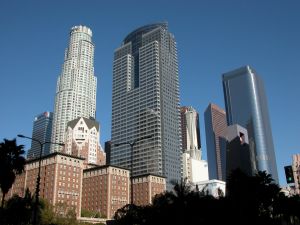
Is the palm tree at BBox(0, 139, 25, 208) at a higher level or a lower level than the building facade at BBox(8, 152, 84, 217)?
lower

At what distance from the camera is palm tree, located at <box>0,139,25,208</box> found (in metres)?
51.4

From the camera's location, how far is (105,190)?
17988cm

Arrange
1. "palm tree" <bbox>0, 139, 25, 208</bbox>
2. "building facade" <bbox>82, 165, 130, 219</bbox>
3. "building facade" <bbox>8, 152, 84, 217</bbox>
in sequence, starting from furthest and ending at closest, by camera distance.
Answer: "building facade" <bbox>82, 165, 130, 219</bbox>
"building facade" <bbox>8, 152, 84, 217</bbox>
"palm tree" <bbox>0, 139, 25, 208</bbox>

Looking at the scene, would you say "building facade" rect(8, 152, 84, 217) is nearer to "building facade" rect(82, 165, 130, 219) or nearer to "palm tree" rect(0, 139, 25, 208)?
"building facade" rect(82, 165, 130, 219)

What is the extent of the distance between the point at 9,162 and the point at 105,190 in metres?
131

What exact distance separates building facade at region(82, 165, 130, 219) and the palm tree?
124987mm

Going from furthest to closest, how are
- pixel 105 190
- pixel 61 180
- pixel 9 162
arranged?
pixel 105 190 → pixel 61 180 → pixel 9 162

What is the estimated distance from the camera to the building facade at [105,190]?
179 m

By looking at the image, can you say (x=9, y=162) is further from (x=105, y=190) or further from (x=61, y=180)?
(x=105, y=190)

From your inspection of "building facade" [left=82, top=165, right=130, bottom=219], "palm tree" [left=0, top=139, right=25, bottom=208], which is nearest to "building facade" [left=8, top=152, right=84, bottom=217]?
"building facade" [left=82, top=165, right=130, bottom=219]

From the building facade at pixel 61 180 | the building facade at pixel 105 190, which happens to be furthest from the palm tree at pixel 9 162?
the building facade at pixel 105 190

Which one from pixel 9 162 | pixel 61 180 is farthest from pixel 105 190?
pixel 9 162

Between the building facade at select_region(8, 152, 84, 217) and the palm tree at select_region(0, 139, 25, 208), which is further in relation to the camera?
the building facade at select_region(8, 152, 84, 217)

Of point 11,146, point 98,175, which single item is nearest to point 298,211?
point 11,146
